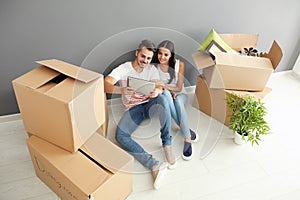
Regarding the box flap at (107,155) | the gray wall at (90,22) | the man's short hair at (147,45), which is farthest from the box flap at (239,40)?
the box flap at (107,155)

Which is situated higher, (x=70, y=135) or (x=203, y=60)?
(x=203, y=60)

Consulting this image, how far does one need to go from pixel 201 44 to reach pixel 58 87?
927mm

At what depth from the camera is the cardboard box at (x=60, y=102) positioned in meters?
0.94

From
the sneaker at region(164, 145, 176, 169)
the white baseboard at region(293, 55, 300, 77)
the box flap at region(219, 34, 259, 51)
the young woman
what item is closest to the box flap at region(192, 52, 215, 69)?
the young woman

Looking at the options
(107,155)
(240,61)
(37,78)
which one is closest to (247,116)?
(240,61)

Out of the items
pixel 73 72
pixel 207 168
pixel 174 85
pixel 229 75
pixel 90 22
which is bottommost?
pixel 207 168

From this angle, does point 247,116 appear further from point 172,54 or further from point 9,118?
point 9,118

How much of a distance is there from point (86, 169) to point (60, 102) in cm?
28

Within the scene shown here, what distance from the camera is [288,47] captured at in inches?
77.0

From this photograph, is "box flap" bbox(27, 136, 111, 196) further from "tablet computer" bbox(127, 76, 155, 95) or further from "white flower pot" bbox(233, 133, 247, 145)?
"white flower pot" bbox(233, 133, 247, 145)

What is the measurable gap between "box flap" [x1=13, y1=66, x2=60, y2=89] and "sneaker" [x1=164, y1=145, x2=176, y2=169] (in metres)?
0.65

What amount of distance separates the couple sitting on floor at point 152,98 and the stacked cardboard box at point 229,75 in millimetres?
180

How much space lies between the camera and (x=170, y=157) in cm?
130

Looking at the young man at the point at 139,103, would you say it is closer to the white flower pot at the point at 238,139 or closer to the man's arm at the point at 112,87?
the man's arm at the point at 112,87
